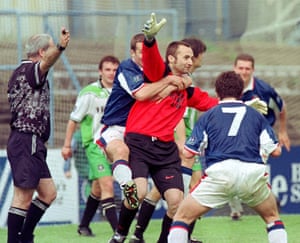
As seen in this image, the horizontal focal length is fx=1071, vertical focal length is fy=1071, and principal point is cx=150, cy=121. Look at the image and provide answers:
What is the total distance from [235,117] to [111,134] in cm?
174

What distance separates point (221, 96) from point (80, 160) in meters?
6.07

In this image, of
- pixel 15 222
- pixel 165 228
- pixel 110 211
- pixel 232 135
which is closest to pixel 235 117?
pixel 232 135

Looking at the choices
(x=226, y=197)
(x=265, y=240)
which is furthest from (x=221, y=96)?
(x=265, y=240)

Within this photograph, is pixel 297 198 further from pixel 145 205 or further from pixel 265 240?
pixel 145 205

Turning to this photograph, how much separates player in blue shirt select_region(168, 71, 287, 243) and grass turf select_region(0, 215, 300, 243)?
8.47 ft

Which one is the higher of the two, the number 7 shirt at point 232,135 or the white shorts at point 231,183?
the number 7 shirt at point 232,135

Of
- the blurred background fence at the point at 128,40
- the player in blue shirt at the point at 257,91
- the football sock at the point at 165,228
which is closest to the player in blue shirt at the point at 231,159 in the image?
the football sock at the point at 165,228

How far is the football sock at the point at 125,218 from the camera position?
9367 mm

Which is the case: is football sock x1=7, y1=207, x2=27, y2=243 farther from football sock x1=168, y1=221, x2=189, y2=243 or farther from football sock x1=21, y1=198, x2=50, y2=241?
football sock x1=168, y1=221, x2=189, y2=243

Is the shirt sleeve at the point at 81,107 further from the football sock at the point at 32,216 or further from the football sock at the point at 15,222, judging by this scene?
the football sock at the point at 15,222

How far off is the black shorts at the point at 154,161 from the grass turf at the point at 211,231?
183cm

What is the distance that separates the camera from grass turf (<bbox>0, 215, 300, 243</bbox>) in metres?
11.3

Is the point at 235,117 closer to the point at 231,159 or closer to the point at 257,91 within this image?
the point at 231,159

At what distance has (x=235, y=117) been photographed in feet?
27.3
